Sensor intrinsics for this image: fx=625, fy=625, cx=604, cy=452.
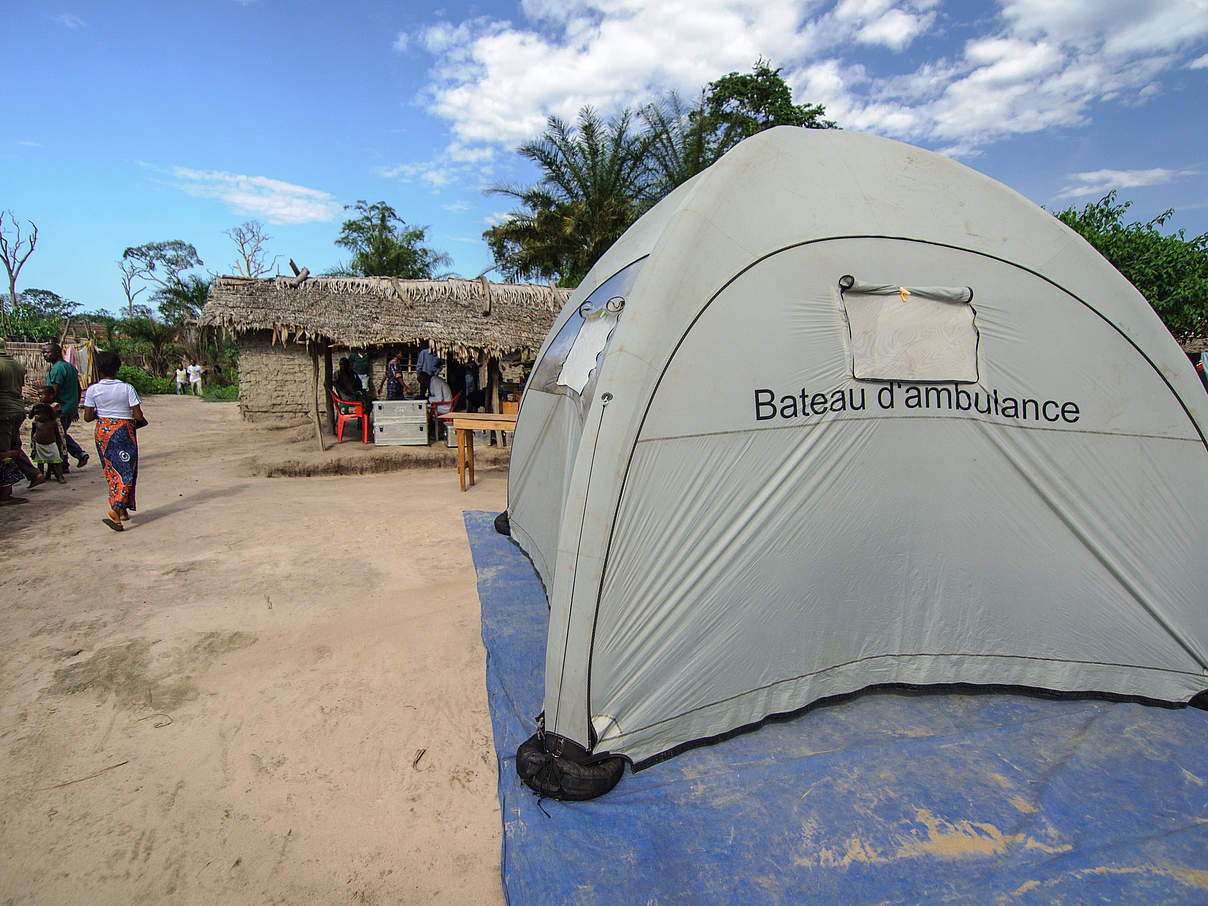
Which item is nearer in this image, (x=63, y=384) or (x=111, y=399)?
(x=111, y=399)

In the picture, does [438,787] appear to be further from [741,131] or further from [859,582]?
[741,131]

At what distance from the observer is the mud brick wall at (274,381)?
1333cm

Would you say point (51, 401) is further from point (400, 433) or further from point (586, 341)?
point (586, 341)

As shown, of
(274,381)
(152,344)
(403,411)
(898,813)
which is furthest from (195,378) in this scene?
(898,813)

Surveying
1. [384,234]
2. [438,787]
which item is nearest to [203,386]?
[384,234]

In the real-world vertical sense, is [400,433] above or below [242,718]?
above

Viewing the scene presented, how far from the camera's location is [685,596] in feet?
8.20

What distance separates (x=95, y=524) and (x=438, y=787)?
545cm

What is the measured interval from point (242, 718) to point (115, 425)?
152 inches

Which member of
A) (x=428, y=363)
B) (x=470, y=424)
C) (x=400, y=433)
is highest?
(x=428, y=363)

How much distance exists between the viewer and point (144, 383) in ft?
75.8

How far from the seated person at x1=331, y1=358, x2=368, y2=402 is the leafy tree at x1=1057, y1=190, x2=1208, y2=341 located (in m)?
13.0

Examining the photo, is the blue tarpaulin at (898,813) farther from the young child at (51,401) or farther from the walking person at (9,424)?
the young child at (51,401)

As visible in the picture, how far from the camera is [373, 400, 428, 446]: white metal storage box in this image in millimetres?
10383
